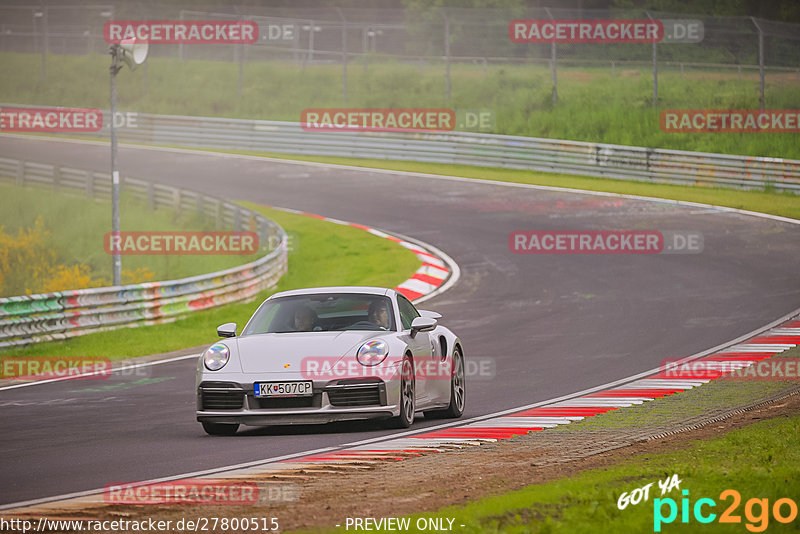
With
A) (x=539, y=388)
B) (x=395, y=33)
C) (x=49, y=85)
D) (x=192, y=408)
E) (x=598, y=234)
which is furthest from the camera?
(x=49, y=85)

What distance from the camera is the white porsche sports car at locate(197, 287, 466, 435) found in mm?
10016

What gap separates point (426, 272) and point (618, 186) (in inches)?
467

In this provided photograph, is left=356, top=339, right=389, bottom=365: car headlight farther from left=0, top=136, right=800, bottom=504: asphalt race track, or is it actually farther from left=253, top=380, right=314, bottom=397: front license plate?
left=0, top=136, right=800, bottom=504: asphalt race track

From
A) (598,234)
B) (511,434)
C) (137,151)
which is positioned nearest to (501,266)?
(598,234)

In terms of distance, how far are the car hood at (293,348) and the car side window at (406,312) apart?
2.14ft

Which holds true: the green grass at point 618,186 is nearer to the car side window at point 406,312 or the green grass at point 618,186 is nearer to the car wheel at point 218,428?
the car side window at point 406,312

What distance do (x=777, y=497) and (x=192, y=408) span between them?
738cm

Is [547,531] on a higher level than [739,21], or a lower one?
lower

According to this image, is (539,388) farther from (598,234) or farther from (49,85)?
(49,85)

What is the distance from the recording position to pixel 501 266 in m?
24.6

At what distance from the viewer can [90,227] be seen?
107ft

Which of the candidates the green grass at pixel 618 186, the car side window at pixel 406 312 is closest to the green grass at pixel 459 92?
the green grass at pixel 618 186

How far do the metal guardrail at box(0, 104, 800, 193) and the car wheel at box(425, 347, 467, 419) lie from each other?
71.9 ft

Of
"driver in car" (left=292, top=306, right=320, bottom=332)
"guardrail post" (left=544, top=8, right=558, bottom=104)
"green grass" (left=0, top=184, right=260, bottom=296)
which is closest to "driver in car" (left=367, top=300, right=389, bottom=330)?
"driver in car" (left=292, top=306, right=320, bottom=332)
